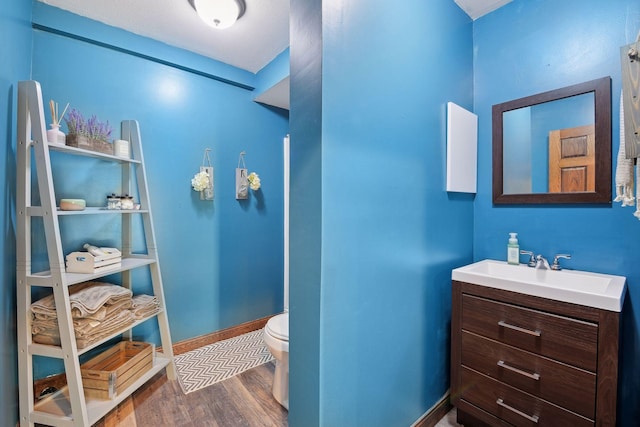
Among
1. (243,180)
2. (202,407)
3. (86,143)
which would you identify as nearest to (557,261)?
(202,407)

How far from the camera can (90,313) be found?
4.56ft

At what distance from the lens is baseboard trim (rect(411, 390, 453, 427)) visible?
1.41 m

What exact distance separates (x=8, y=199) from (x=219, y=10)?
4.83 ft

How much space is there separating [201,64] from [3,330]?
2.06 metres

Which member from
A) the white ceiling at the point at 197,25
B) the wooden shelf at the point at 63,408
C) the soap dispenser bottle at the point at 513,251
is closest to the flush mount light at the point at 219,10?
the white ceiling at the point at 197,25

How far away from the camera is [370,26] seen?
110cm

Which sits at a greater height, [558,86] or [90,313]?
[558,86]

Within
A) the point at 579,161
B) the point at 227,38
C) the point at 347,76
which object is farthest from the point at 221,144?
the point at 579,161

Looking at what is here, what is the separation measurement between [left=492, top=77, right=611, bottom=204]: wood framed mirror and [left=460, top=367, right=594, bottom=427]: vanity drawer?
1.01 meters

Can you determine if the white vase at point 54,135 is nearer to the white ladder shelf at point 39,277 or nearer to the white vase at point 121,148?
the white ladder shelf at point 39,277

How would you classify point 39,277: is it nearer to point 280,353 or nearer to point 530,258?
point 280,353

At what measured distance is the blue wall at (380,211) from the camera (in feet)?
3.21

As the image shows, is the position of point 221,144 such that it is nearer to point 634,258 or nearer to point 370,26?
point 370,26

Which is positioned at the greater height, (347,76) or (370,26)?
(370,26)
